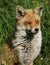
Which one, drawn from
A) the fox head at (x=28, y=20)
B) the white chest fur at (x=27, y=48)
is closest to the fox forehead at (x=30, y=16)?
the fox head at (x=28, y=20)

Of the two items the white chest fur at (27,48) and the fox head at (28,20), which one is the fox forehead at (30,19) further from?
the white chest fur at (27,48)

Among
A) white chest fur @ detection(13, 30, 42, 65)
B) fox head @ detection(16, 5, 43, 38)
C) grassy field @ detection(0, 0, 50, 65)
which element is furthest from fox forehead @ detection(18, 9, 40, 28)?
grassy field @ detection(0, 0, 50, 65)

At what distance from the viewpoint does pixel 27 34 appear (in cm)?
732

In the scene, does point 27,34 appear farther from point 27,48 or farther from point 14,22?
point 14,22

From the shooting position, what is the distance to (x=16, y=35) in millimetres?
7355

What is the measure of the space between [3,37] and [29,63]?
886 millimetres

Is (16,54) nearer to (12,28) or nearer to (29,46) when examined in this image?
(29,46)

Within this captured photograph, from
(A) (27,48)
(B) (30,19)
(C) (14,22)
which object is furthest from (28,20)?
(C) (14,22)

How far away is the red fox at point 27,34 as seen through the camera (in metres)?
7.20

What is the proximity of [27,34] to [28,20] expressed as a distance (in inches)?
11.3

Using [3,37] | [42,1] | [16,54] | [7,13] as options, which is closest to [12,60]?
[16,54]

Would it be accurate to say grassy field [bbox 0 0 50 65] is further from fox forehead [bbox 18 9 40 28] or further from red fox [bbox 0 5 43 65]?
fox forehead [bbox 18 9 40 28]

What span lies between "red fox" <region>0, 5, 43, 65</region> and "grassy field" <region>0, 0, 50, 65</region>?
0.38 meters

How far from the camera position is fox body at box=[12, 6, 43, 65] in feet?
23.6
